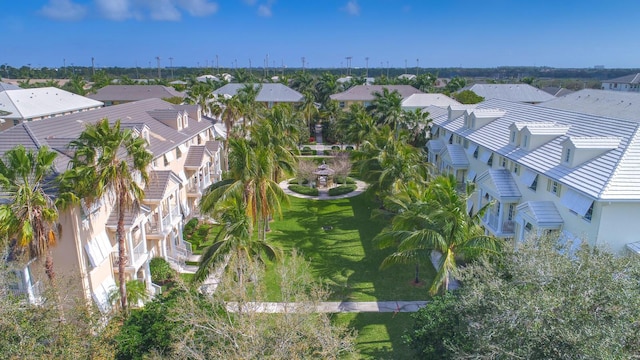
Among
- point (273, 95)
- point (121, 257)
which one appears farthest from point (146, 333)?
point (273, 95)

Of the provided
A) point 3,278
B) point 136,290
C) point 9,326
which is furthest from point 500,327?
point 136,290

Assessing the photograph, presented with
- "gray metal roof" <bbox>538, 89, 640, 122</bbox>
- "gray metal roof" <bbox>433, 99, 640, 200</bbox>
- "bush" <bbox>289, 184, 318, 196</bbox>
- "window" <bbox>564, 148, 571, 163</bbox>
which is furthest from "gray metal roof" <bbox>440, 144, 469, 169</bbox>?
"bush" <bbox>289, 184, 318, 196</bbox>

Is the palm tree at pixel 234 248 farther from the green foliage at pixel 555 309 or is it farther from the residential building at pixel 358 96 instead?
the residential building at pixel 358 96

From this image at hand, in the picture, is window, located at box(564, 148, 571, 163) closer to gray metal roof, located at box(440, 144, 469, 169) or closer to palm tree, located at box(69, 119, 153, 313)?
gray metal roof, located at box(440, 144, 469, 169)

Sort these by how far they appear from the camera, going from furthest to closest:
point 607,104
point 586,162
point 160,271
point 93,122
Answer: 1. point 607,104
2. point 93,122
3. point 160,271
4. point 586,162

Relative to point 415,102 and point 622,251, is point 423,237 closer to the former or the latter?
point 622,251

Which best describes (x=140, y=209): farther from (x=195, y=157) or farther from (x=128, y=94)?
(x=128, y=94)
